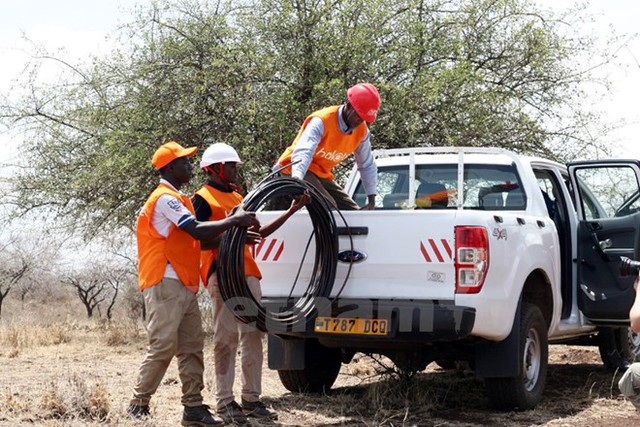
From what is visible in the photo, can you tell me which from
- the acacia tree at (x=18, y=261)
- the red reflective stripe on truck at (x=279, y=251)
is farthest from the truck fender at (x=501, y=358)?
the acacia tree at (x=18, y=261)

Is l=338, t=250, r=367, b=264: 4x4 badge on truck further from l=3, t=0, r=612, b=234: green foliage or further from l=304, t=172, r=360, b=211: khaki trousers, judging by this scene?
l=3, t=0, r=612, b=234: green foliage

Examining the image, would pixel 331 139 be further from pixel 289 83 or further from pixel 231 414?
pixel 289 83

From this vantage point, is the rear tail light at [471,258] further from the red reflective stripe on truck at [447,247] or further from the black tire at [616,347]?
the black tire at [616,347]

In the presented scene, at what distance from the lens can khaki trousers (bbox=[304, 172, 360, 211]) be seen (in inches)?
294

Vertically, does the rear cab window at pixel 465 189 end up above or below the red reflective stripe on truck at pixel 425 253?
above

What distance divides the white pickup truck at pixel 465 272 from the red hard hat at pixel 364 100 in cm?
59

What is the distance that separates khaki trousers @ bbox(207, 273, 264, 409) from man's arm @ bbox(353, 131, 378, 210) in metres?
1.46

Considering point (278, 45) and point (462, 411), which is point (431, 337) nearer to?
point (462, 411)

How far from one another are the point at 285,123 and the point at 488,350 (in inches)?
279

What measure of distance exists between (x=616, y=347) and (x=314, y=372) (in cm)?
342

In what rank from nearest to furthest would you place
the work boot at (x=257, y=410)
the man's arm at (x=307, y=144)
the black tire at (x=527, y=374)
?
the work boot at (x=257, y=410) < the black tire at (x=527, y=374) < the man's arm at (x=307, y=144)

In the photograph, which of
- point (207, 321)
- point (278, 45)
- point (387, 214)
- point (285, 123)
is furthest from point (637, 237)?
point (207, 321)

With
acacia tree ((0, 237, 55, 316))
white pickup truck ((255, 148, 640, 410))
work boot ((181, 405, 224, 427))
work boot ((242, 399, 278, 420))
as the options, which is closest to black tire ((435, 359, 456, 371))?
white pickup truck ((255, 148, 640, 410))

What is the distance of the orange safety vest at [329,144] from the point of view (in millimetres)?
7445
